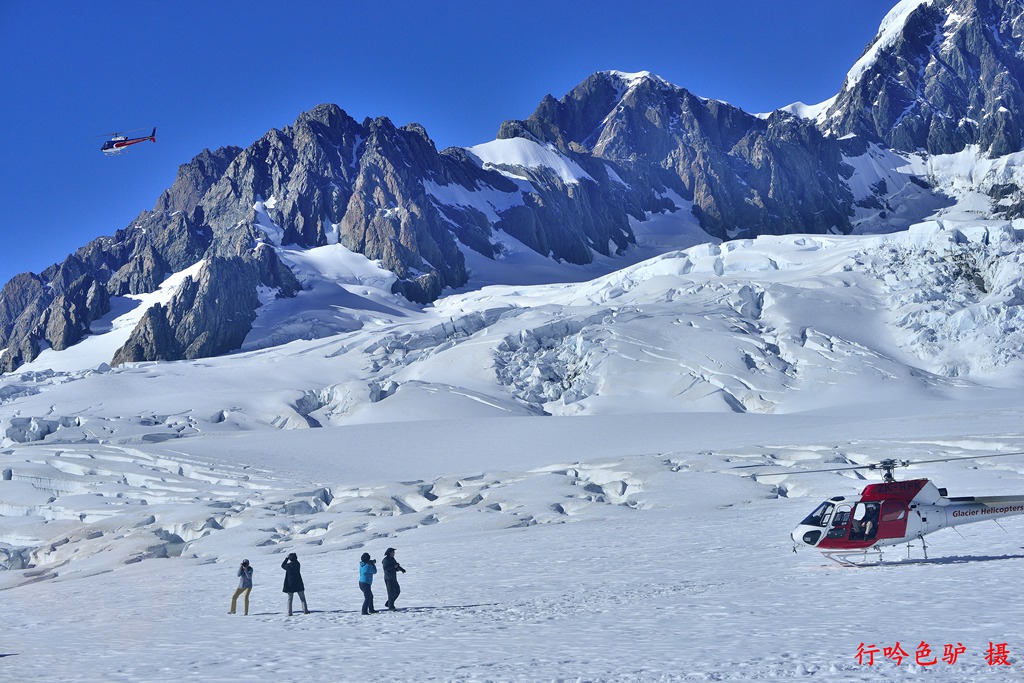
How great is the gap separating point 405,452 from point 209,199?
143657 millimetres

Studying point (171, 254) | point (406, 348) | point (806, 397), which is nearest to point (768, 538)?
point (806, 397)

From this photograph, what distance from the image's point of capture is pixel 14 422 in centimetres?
5606

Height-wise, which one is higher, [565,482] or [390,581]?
[565,482]

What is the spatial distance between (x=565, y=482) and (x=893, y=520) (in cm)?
1558

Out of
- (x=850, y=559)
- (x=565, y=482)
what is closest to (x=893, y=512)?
(x=850, y=559)

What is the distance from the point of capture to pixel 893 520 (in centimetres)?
1745

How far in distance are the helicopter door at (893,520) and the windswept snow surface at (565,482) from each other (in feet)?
2.11

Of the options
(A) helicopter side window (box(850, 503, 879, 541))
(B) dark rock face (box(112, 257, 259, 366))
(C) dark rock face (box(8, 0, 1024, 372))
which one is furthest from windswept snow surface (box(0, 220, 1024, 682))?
(C) dark rock face (box(8, 0, 1024, 372))

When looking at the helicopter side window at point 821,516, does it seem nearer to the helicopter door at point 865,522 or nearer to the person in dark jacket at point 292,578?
the helicopter door at point 865,522

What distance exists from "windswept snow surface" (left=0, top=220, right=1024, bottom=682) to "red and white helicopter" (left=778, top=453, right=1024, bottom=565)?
587 mm

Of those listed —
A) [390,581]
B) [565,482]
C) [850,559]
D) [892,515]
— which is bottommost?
[850,559]

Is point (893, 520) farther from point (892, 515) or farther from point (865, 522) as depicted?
point (865, 522)

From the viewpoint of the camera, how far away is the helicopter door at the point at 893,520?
1739 cm

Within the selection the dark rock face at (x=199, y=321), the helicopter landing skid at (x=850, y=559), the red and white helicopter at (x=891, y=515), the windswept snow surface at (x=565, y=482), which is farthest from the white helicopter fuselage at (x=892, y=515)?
the dark rock face at (x=199, y=321)
